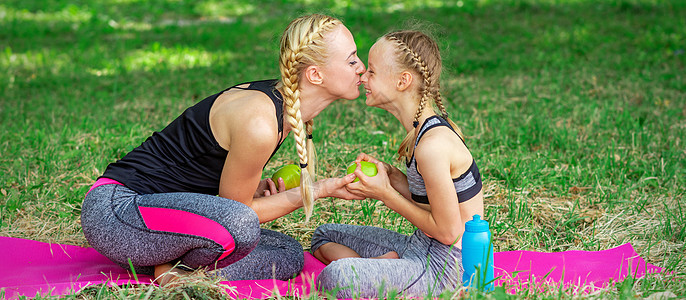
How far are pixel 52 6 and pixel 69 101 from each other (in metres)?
7.53

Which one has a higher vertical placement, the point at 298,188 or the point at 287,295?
the point at 298,188

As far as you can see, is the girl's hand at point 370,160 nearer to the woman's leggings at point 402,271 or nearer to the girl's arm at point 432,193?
the girl's arm at point 432,193

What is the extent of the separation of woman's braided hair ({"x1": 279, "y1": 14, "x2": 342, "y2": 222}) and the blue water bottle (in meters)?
0.80

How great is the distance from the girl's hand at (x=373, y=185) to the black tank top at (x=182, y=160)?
0.44m

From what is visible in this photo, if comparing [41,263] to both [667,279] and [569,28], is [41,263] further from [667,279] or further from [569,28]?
[569,28]

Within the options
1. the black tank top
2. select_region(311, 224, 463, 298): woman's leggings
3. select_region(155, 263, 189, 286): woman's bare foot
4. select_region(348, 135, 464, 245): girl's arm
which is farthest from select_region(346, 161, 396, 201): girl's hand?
select_region(155, 263, 189, 286): woman's bare foot

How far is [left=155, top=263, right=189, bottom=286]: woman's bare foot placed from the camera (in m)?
3.00

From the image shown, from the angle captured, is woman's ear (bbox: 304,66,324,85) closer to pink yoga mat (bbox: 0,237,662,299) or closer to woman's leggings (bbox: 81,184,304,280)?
woman's leggings (bbox: 81,184,304,280)

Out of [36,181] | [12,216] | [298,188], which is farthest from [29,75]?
[298,188]

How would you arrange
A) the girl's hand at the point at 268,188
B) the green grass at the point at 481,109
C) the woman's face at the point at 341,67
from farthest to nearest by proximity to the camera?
1. the green grass at the point at 481,109
2. the girl's hand at the point at 268,188
3. the woman's face at the point at 341,67

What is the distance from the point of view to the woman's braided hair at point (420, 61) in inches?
126

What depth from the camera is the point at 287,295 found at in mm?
3107

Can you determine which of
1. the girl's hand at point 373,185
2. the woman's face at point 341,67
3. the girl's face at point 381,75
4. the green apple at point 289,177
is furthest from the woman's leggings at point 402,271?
the woman's face at point 341,67

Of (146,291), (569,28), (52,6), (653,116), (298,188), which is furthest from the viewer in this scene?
(52,6)
